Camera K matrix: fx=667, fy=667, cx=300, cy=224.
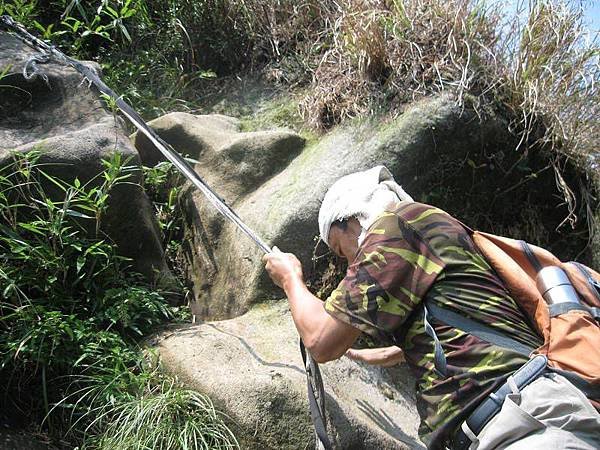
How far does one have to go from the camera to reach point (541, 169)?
4801 millimetres

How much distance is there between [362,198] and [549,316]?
775mm

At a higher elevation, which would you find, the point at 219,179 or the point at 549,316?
the point at 549,316

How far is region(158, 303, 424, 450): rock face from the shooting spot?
313 cm

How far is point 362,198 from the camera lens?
2488mm

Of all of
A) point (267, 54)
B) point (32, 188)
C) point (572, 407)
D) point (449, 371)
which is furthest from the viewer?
point (267, 54)

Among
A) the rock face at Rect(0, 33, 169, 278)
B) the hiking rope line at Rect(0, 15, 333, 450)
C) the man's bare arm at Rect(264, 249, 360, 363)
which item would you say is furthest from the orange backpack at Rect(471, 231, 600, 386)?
the rock face at Rect(0, 33, 169, 278)

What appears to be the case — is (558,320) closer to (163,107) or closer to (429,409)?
(429,409)

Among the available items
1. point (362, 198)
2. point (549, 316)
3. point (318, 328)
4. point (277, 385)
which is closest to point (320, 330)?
point (318, 328)

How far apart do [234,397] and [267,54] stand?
3813 mm

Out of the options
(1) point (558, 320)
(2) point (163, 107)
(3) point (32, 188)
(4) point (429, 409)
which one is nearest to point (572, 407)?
(1) point (558, 320)

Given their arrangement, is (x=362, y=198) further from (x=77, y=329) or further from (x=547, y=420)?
(x=77, y=329)

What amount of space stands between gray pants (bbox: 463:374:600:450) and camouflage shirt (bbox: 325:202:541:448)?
0.11 metres

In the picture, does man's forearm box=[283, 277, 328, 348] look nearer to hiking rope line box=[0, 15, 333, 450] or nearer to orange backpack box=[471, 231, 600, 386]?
orange backpack box=[471, 231, 600, 386]

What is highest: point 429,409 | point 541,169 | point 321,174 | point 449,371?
point 449,371
